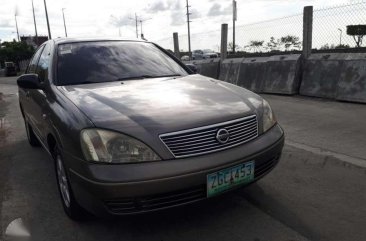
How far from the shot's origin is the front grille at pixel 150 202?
9.14ft

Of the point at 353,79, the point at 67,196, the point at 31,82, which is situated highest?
the point at 31,82

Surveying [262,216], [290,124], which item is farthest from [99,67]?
[290,124]

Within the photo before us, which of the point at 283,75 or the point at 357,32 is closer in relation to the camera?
the point at 283,75

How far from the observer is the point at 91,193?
283 cm

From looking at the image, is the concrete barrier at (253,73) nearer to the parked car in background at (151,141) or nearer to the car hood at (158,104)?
the car hood at (158,104)

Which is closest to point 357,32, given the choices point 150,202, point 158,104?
point 158,104

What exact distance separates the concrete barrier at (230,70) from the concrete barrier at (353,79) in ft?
10.9

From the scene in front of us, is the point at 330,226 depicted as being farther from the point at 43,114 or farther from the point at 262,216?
the point at 43,114

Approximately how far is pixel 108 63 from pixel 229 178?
6.36 feet

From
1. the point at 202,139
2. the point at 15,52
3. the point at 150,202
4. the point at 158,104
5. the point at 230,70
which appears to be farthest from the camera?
the point at 15,52

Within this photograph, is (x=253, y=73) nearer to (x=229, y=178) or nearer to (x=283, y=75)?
(x=283, y=75)

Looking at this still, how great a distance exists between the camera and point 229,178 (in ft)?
9.78

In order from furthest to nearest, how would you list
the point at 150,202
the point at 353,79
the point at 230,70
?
the point at 230,70
the point at 353,79
the point at 150,202

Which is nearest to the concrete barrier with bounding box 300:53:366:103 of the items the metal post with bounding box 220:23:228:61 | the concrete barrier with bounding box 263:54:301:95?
the concrete barrier with bounding box 263:54:301:95
